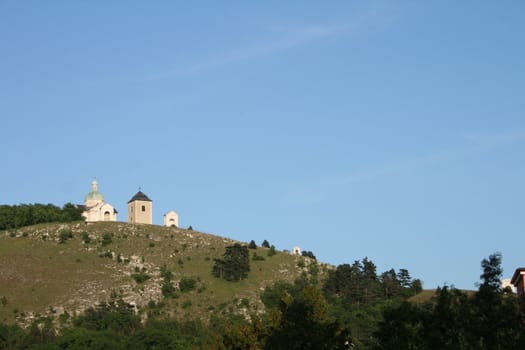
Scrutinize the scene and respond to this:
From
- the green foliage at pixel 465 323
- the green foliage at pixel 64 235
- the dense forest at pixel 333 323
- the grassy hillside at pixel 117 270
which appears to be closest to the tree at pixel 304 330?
the dense forest at pixel 333 323

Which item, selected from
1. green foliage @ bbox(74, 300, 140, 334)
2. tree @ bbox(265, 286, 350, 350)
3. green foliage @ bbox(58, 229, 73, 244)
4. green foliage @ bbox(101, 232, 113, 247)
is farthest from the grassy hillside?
tree @ bbox(265, 286, 350, 350)

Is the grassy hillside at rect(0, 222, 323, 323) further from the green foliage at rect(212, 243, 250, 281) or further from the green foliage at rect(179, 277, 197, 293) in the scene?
the green foliage at rect(212, 243, 250, 281)

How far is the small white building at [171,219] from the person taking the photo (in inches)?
7279

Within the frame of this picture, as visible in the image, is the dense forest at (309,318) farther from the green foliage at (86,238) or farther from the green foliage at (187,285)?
the green foliage at (86,238)

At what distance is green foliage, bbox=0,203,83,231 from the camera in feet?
592

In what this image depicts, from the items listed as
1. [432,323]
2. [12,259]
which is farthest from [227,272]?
[432,323]

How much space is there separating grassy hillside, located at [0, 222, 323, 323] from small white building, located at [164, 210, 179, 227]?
676 centimetres

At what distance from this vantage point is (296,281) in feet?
514

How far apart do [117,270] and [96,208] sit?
87.6 feet

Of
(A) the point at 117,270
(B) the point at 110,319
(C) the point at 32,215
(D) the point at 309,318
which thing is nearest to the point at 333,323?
(D) the point at 309,318

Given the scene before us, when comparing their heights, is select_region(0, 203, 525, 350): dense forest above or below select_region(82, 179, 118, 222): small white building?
below

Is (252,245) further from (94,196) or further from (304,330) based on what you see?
(304,330)

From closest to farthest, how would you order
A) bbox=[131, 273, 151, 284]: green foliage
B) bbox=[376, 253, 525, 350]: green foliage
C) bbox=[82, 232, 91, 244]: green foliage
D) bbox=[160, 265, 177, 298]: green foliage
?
bbox=[376, 253, 525, 350]: green foliage, bbox=[160, 265, 177, 298]: green foliage, bbox=[131, 273, 151, 284]: green foliage, bbox=[82, 232, 91, 244]: green foliage


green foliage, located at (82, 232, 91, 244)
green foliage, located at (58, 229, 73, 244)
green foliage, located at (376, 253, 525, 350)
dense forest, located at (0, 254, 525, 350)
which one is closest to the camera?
green foliage, located at (376, 253, 525, 350)
